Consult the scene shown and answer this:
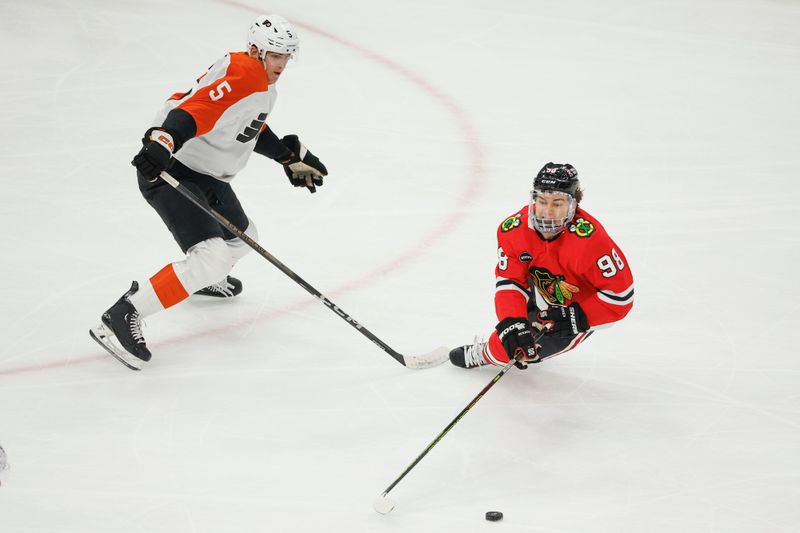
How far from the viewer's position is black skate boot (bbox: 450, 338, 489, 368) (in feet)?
10.8

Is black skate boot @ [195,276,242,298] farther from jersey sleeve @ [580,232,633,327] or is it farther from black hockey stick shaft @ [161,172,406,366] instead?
jersey sleeve @ [580,232,633,327]

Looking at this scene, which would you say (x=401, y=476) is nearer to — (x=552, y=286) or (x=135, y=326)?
(x=552, y=286)

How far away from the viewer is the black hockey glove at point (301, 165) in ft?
12.1

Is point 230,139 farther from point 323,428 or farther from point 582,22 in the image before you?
point 582,22

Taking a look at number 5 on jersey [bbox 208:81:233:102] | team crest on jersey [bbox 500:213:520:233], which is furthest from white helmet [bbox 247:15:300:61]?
team crest on jersey [bbox 500:213:520:233]

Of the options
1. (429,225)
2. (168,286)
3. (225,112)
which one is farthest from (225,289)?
(429,225)

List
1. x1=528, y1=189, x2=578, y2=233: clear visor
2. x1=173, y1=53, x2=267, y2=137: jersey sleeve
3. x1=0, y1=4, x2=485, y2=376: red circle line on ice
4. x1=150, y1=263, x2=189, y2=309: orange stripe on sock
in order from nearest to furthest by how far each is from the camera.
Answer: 1. x1=528, y1=189, x2=578, y2=233: clear visor
2. x1=173, y1=53, x2=267, y2=137: jersey sleeve
3. x1=150, y1=263, x2=189, y2=309: orange stripe on sock
4. x1=0, y1=4, x2=485, y2=376: red circle line on ice

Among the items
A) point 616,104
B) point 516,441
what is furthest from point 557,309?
point 616,104

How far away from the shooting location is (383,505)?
2611mm

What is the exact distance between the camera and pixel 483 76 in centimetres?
598

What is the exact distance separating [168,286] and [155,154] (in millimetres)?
493

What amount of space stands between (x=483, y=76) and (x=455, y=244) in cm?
207

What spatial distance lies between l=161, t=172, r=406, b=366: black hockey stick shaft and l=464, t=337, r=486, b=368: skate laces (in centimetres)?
22

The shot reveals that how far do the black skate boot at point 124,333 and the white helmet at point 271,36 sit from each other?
961 mm
